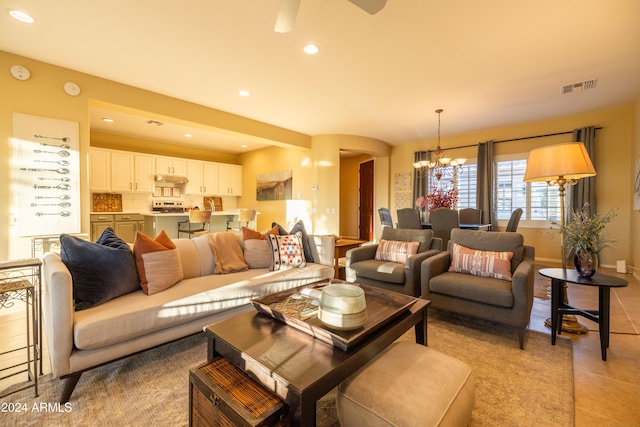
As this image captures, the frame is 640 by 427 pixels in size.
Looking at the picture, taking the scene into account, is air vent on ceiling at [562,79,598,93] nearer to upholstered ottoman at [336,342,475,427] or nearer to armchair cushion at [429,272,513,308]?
armchair cushion at [429,272,513,308]

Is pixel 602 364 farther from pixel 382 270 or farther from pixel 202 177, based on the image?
pixel 202 177

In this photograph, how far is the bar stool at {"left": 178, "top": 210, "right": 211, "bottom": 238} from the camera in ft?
17.2

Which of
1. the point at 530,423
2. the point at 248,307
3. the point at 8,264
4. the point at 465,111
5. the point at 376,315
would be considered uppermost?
the point at 465,111

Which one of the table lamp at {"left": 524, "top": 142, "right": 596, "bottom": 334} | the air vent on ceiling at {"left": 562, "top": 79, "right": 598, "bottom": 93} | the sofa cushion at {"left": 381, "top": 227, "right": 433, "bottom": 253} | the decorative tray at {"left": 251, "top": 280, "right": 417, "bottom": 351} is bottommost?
the decorative tray at {"left": 251, "top": 280, "right": 417, "bottom": 351}

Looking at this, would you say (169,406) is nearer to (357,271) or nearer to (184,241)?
(184,241)

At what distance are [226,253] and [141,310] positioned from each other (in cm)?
106

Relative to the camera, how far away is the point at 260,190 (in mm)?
7816

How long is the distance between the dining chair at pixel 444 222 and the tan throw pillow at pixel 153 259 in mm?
3681

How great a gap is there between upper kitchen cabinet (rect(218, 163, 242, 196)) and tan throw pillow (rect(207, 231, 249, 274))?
217 inches

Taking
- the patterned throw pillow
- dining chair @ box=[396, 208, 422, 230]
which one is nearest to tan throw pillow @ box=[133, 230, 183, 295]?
the patterned throw pillow

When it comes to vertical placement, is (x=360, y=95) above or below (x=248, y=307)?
above

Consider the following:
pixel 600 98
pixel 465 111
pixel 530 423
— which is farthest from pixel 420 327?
pixel 600 98

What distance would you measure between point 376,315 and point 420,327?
48cm

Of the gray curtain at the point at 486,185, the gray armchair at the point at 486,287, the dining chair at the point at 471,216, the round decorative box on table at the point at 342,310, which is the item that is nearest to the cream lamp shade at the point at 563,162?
the gray armchair at the point at 486,287
